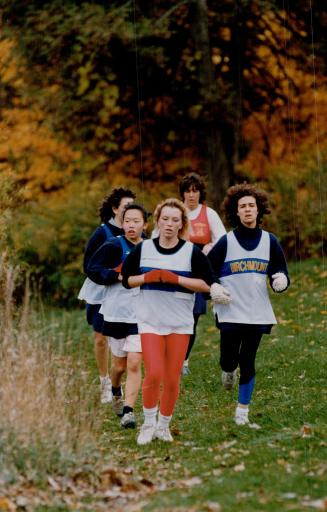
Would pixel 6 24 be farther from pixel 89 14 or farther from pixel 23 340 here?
pixel 23 340

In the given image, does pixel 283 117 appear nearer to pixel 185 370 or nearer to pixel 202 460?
pixel 185 370

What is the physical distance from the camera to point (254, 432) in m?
7.61

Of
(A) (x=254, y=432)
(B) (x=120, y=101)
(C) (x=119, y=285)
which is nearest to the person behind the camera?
(A) (x=254, y=432)

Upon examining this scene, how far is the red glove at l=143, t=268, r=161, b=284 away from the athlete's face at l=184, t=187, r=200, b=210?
327 cm

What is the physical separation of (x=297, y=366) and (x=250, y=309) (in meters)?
2.84

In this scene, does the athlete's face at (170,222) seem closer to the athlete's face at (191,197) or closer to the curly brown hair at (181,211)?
the curly brown hair at (181,211)

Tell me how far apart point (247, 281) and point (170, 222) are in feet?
3.22

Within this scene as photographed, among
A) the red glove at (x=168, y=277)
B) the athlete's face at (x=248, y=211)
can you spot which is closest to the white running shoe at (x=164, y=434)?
the red glove at (x=168, y=277)

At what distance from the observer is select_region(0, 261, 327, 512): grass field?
5.79 meters

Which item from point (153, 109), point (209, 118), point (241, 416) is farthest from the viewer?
point (153, 109)

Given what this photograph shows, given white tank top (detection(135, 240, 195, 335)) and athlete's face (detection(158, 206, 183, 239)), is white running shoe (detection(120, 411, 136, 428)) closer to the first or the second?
white tank top (detection(135, 240, 195, 335))

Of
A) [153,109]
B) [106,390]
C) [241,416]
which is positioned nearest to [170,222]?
[241,416]

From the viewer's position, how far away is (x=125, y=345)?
8422mm

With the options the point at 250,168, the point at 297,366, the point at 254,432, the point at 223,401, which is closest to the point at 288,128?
the point at 250,168
